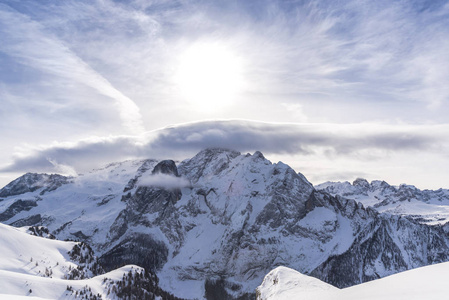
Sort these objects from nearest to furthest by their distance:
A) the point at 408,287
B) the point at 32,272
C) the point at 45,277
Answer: the point at 408,287
the point at 45,277
the point at 32,272

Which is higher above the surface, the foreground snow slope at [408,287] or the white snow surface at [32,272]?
the foreground snow slope at [408,287]

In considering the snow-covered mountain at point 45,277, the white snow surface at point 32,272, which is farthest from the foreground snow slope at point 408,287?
the snow-covered mountain at point 45,277

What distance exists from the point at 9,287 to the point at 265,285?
291 feet

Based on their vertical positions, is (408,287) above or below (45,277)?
above

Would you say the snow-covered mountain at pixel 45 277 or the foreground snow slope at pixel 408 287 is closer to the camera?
the foreground snow slope at pixel 408 287

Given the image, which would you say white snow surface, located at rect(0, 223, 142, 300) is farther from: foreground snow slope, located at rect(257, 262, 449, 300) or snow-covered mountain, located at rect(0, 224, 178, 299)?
foreground snow slope, located at rect(257, 262, 449, 300)

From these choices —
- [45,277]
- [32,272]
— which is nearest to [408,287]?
[45,277]

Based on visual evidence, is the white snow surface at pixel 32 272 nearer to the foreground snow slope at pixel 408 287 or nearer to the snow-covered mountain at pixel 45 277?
the snow-covered mountain at pixel 45 277

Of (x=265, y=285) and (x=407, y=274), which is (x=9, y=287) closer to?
(x=265, y=285)

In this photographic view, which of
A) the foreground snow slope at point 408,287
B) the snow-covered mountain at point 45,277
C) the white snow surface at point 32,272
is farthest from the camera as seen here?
the snow-covered mountain at point 45,277

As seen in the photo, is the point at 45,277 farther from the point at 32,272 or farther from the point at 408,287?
the point at 408,287

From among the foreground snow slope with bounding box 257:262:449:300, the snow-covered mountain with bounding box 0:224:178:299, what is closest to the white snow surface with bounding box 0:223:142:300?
the snow-covered mountain with bounding box 0:224:178:299

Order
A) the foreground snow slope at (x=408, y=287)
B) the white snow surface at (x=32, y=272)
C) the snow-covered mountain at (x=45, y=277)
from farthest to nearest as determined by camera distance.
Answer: the snow-covered mountain at (x=45, y=277) < the white snow surface at (x=32, y=272) < the foreground snow slope at (x=408, y=287)

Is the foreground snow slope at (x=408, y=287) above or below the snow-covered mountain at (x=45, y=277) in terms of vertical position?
above
